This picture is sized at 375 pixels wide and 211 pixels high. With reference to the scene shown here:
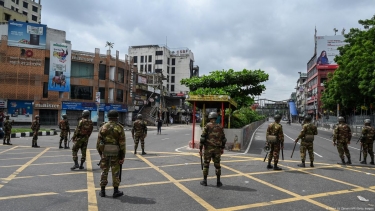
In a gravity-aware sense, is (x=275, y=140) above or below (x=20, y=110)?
below

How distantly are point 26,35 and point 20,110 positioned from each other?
870 centimetres

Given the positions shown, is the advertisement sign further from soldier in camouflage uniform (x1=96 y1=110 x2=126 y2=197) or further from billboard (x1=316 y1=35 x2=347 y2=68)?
billboard (x1=316 y1=35 x2=347 y2=68)

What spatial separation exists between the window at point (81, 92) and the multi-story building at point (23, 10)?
22367mm

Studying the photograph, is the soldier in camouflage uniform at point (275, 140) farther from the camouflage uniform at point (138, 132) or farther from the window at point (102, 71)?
the window at point (102, 71)

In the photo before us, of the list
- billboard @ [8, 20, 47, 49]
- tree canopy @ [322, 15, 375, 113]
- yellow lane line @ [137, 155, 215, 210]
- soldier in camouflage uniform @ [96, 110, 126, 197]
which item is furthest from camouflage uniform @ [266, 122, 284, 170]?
billboard @ [8, 20, 47, 49]

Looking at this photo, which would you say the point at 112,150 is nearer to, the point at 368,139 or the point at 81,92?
the point at 368,139

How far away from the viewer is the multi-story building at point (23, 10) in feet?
166

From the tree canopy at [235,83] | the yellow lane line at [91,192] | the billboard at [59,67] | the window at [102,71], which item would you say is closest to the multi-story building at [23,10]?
the billboard at [59,67]

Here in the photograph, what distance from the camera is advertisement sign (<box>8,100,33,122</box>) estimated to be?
34250 mm

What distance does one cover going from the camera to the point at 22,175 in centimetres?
739

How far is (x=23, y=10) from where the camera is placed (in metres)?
61.2

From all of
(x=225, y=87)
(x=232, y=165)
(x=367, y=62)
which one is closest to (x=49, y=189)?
(x=232, y=165)

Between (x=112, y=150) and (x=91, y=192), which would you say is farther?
(x=91, y=192)

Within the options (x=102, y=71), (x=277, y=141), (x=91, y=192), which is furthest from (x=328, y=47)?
(x=91, y=192)
